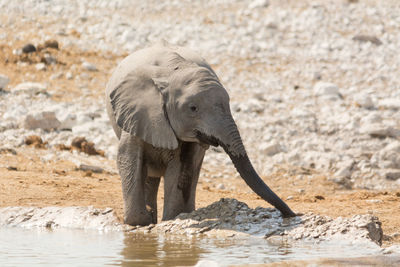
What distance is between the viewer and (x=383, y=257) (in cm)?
761

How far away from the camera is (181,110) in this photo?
938 cm

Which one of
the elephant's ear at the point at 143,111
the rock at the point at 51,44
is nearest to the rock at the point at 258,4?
the rock at the point at 51,44

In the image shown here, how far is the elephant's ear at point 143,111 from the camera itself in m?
9.55

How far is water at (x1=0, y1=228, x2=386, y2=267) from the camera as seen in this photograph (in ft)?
25.5

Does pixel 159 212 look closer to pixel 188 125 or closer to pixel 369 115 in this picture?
pixel 188 125

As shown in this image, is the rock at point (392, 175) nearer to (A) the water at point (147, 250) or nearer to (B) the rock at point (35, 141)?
(B) the rock at point (35, 141)

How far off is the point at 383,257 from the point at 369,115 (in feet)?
38.5

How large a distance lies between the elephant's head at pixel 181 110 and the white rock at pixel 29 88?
35.6 ft

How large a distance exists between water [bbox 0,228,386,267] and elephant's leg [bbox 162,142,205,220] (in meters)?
0.60

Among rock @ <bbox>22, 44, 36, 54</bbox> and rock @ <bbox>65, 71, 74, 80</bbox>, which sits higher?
rock @ <bbox>22, 44, 36, 54</bbox>

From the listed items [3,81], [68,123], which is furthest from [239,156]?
[3,81]

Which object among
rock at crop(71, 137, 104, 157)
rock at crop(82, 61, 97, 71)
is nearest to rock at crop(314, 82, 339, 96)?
rock at crop(82, 61, 97, 71)

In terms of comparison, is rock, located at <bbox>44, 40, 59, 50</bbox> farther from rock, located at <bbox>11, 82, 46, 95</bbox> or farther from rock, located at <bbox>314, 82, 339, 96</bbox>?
rock, located at <bbox>314, 82, 339, 96</bbox>

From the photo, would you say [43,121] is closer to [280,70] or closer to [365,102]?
[365,102]
